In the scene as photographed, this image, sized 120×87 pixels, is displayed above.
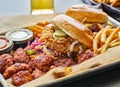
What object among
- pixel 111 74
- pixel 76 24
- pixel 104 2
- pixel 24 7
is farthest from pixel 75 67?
pixel 24 7

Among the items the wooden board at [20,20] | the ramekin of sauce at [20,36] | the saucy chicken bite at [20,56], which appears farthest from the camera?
the wooden board at [20,20]

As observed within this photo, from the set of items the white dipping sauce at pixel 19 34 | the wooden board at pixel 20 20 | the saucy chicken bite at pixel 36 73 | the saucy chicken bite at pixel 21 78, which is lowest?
the wooden board at pixel 20 20

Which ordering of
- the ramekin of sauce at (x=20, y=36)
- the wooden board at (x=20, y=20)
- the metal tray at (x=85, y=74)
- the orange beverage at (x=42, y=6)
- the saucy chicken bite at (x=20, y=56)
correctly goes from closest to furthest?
1. the metal tray at (x=85, y=74)
2. the saucy chicken bite at (x=20, y=56)
3. the ramekin of sauce at (x=20, y=36)
4. the wooden board at (x=20, y=20)
5. the orange beverage at (x=42, y=6)

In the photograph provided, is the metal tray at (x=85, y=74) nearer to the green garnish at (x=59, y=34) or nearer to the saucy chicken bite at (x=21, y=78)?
the saucy chicken bite at (x=21, y=78)

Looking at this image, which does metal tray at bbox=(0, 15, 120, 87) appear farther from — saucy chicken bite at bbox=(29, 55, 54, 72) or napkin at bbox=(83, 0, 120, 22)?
napkin at bbox=(83, 0, 120, 22)

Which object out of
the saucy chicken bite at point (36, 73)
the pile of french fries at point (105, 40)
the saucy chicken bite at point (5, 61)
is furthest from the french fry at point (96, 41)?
the saucy chicken bite at point (5, 61)

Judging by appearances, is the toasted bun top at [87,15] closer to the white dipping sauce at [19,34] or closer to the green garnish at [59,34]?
the green garnish at [59,34]

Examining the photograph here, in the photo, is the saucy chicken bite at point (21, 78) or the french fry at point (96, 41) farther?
the french fry at point (96, 41)

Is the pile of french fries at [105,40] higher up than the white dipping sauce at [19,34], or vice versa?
the pile of french fries at [105,40]
